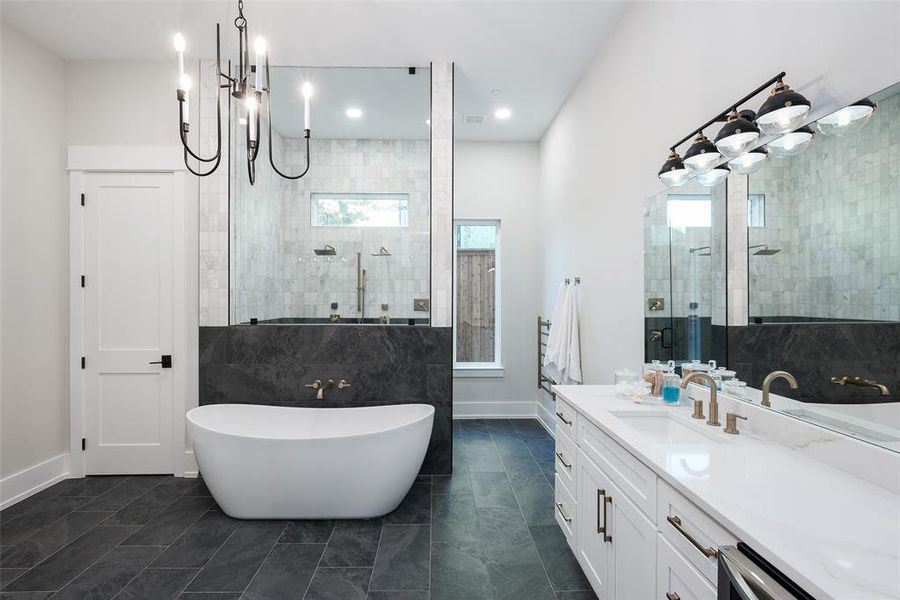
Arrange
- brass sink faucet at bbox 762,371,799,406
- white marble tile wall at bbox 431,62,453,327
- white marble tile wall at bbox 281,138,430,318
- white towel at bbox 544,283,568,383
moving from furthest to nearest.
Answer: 1. white marble tile wall at bbox 281,138,430,318
2. white towel at bbox 544,283,568,383
3. white marble tile wall at bbox 431,62,453,327
4. brass sink faucet at bbox 762,371,799,406

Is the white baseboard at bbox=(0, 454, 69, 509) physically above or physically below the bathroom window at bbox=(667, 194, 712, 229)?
below

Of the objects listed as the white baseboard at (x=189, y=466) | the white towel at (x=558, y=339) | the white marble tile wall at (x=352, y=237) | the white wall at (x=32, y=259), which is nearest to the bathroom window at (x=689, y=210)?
the white towel at (x=558, y=339)

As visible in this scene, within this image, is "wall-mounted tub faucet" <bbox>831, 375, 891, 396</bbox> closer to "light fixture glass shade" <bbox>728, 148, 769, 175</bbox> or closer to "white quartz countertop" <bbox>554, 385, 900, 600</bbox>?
"white quartz countertop" <bbox>554, 385, 900, 600</bbox>

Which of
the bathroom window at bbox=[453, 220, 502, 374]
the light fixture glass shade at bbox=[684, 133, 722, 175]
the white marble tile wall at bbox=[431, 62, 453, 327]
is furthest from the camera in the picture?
the bathroom window at bbox=[453, 220, 502, 374]

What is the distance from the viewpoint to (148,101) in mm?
3158

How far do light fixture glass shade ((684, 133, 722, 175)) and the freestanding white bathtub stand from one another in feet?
6.47

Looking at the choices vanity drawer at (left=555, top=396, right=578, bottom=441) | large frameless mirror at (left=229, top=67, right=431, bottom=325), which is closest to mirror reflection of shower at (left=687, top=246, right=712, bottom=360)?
vanity drawer at (left=555, top=396, right=578, bottom=441)

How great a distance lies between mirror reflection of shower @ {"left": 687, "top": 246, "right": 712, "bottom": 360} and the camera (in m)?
1.92

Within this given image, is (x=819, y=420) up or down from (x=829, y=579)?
up

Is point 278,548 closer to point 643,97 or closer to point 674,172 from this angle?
point 674,172

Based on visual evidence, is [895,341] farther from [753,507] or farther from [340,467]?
[340,467]

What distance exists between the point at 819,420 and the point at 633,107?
6.32 feet

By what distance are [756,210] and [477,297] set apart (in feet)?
10.9

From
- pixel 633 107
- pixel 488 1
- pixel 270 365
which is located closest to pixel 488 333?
pixel 270 365
